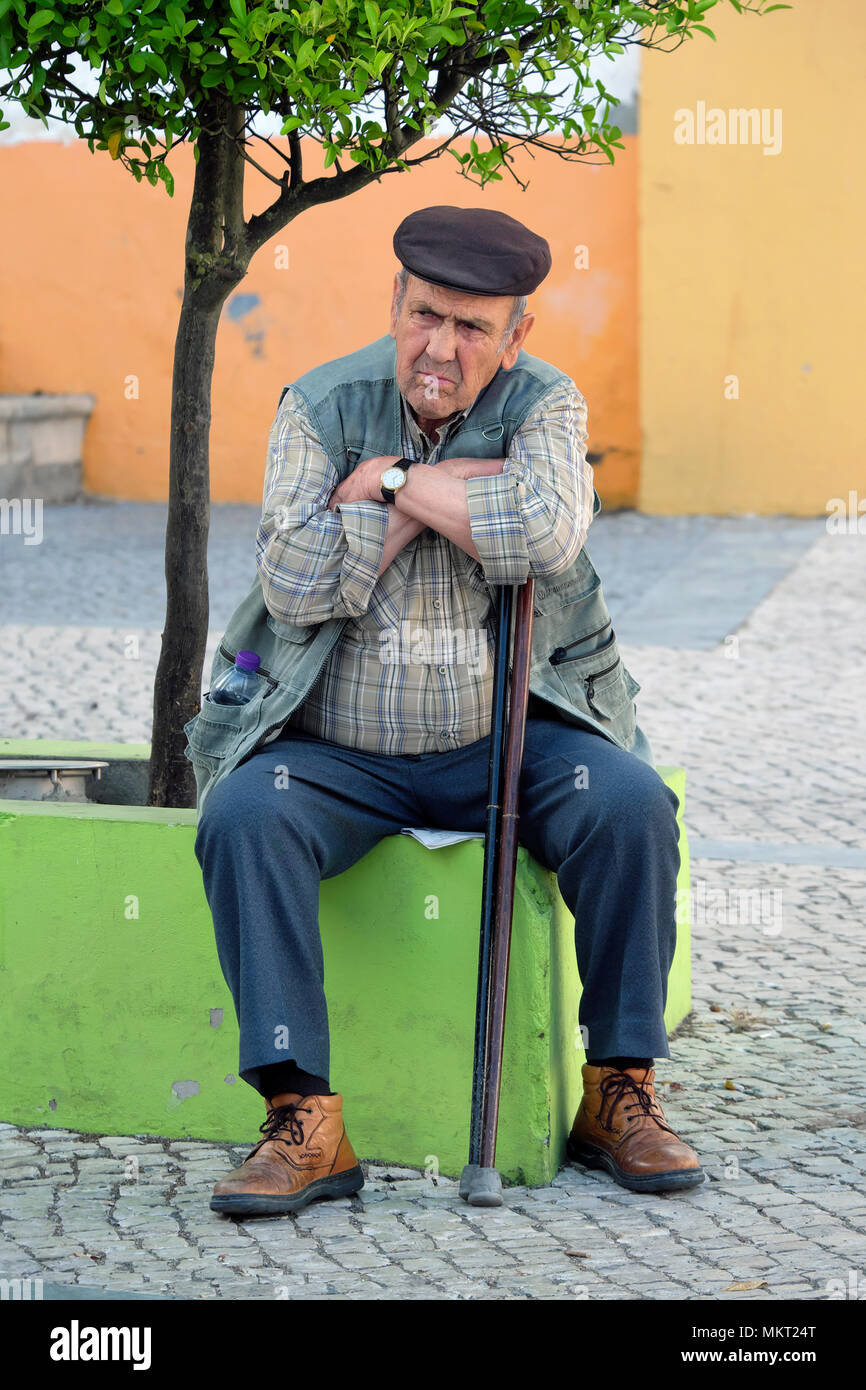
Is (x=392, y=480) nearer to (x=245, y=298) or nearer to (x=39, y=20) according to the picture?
(x=39, y=20)

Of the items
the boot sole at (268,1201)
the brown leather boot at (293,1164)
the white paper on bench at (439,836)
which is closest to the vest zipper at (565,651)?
the white paper on bench at (439,836)

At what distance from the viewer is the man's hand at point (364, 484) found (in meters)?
3.24

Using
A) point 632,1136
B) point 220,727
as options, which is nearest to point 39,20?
point 220,727

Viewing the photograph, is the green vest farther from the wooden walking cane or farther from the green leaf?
the green leaf

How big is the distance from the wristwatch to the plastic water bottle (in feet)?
1.44

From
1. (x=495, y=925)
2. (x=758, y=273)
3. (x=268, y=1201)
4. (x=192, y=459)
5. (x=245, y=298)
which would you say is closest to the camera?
(x=268, y=1201)

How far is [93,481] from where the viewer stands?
13742 millimetres

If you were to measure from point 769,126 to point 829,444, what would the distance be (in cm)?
227

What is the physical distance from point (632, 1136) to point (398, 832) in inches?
27.9

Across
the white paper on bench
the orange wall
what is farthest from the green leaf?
the orange wall

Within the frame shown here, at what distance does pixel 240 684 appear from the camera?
11.2ft

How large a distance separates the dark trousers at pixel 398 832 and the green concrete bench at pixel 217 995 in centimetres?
9

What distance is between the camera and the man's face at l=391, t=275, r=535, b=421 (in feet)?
10.6

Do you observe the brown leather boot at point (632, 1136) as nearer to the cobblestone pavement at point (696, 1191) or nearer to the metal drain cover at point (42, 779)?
the cobblestone pavement at point (696, 1191)
